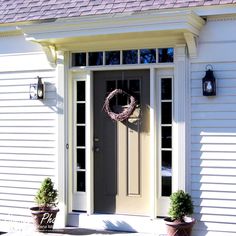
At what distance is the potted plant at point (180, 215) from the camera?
20.3 feet

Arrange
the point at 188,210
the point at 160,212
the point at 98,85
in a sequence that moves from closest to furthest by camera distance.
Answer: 1. the point at 188,210
2. the point at 160,212
3. the point at 98,85

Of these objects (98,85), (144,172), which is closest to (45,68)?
(98,85)

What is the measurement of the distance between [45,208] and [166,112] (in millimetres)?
2166

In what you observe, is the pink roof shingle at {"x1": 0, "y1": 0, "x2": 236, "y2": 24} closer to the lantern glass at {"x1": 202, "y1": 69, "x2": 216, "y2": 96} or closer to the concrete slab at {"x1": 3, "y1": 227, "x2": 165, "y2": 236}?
the lantern glass at {"x1": 202, "y1": 69, "x2": 216, "y2": 96}

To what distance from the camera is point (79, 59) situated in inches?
288

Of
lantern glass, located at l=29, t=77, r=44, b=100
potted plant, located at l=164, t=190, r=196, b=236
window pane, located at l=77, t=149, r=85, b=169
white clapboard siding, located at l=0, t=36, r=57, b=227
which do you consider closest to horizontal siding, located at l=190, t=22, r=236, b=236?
potted plant, located at l=164, t=190, r=196, b=236

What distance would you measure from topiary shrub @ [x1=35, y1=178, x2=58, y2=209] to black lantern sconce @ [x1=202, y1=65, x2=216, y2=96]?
8.27ft

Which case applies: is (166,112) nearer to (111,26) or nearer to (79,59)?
(111,26)

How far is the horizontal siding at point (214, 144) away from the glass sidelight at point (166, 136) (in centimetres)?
36

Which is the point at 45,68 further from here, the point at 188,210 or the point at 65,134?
the point at 188,210

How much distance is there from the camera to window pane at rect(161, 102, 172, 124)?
6.80 m

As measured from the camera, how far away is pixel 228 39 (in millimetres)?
6391

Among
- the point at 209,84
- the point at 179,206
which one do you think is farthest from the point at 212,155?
the point at 209,84

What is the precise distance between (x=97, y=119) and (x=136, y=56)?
108cm
